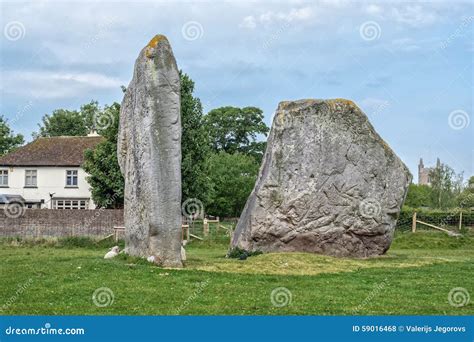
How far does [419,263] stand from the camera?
890 inches

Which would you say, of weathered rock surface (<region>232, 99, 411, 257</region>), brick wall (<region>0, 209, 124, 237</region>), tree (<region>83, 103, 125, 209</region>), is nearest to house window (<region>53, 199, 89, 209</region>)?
tree (<region>83, 103, 125, 209</region>)

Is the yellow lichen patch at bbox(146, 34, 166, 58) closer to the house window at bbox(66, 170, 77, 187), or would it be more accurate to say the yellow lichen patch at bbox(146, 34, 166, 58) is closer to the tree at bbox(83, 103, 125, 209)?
the tree at bbox(83, 103, 125, 209)

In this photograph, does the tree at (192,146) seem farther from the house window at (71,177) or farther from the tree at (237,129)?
the tree at (237,129)

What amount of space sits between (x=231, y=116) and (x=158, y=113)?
59.3 m

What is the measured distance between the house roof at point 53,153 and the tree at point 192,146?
16.9 meters

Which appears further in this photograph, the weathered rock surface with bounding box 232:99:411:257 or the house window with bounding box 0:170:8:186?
the house window with bounding box 0:170:8:186

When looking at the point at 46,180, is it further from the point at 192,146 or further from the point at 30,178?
the point at 192,146

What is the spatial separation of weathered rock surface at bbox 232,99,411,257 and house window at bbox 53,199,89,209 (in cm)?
3771

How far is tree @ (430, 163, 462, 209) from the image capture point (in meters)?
66.9

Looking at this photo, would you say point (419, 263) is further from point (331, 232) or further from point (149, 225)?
point (149, 225)

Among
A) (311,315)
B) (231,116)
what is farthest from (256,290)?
(231,116)

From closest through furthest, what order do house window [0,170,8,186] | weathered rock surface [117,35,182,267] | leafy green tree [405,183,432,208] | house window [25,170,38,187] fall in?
1. weathered rock surface [117,35,182,267]
2. house window [25,170,38,187]
3. house window [0,170,8,186]
4. leafy green tree [405,183,432,208]

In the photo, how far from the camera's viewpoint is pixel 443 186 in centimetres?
6938

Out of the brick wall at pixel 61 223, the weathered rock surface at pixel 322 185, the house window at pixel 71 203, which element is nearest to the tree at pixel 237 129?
the house window at pixel 71 203
